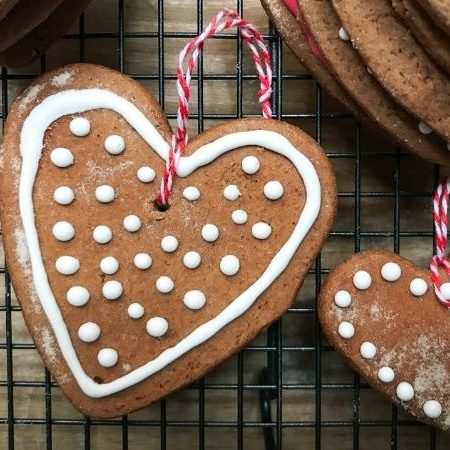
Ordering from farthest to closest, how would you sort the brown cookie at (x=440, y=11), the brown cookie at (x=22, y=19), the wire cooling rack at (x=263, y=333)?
the wire cooling rack at (x=263, y=333) → the brown cookie at (x=22, y=19) → the brown cookie at (x=440, y=11)

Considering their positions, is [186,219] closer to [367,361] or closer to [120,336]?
[120,336]

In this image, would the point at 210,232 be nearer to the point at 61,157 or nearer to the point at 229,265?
the point at 229,265

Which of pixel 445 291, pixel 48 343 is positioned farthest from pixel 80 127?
pixel 445 291

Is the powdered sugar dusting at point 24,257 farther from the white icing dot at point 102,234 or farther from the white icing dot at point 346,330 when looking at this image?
the white icing dot at point 346,330

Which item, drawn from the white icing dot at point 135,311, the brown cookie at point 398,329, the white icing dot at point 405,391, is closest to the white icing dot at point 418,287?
the brown cookie at point 398,329

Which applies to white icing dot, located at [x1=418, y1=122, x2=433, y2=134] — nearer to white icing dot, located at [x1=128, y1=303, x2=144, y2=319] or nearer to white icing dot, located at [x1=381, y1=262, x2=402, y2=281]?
white icing dot, located at [x1=381, y1=262, x2=402, y2=281]

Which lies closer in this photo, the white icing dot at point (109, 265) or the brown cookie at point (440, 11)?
the brown cookie at point (440, 11)

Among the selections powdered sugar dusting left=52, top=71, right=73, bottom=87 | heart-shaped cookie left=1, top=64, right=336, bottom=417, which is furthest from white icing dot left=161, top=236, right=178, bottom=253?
powdered sugar dusting left=52, top=71, right=73, bottom=87
